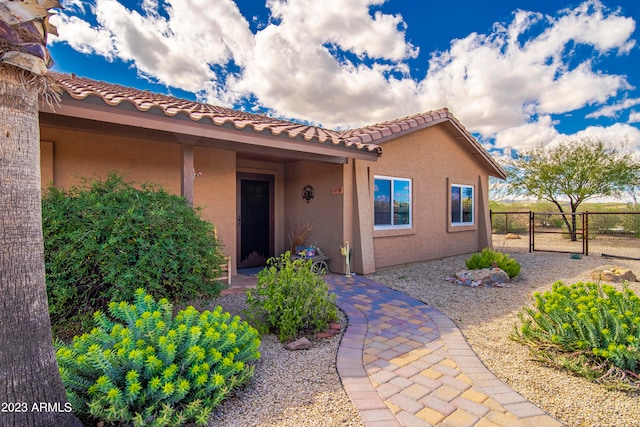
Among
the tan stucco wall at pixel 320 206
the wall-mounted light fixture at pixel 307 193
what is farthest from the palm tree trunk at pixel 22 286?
the wall-mounted light fixture at pixel 307 193

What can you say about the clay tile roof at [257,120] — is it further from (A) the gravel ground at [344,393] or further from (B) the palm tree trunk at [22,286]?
(A) the gravel ground at [344,393]

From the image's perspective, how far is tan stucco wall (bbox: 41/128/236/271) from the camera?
5496 mm

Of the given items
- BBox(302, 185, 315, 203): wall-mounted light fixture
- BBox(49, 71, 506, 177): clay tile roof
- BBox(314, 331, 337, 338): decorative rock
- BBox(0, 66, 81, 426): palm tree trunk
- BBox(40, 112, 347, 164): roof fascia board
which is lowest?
BBox(314, 331, 337, 338): decorative rock

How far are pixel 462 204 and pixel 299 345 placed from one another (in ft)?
32.5

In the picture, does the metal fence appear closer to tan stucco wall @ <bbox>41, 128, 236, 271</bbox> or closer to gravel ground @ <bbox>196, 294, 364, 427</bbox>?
tan stucco wall @ <bbox>41, 128, 236, 271</bbox>

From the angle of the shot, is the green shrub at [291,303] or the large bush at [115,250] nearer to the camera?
the large bush at [115,250]

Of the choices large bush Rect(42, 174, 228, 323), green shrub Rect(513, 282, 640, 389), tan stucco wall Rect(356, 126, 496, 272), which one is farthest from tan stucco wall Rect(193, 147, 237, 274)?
green shrub Rect(513, 282, 640, 389)

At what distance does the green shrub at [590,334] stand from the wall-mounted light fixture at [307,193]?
5.77 metres

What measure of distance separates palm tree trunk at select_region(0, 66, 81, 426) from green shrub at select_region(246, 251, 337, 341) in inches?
91.2

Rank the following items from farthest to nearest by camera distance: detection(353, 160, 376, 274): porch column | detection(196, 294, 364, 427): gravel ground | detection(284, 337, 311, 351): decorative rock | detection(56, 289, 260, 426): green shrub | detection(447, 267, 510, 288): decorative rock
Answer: detection(353, 160, 376, 274): porch column, detection(447, 267, 510, 288): decorative rock, detection(284, 337, 311, 351): decorative rock, detection(196, 294, 364, 427): gravel ground, detection(56, 289, 260, 426): green shrub

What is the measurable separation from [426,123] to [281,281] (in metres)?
7.16

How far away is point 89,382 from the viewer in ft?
8.13

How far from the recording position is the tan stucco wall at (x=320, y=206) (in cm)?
823

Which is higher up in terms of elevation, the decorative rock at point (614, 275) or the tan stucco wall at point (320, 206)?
the tan stucco wall at point (320, 206)
